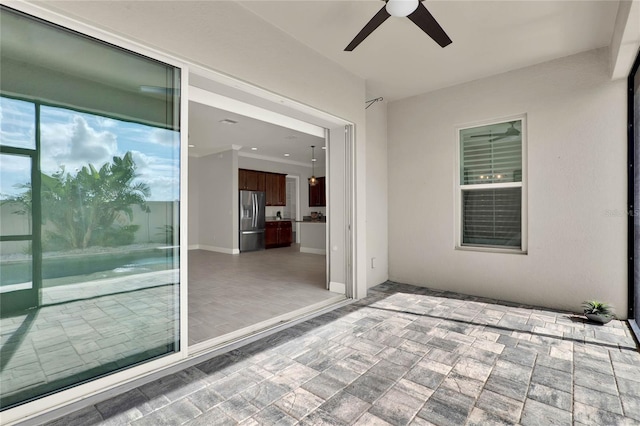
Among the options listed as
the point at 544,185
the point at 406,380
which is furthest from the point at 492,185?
the point at 406,380

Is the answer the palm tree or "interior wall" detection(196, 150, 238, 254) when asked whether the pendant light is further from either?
the palm tree

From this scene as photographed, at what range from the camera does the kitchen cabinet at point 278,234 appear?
9.51 metres

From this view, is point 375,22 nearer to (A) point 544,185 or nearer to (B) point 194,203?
(A) point 544,185

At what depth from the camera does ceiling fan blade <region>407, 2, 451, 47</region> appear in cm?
216

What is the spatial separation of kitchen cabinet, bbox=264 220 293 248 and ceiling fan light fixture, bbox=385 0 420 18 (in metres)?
7.81

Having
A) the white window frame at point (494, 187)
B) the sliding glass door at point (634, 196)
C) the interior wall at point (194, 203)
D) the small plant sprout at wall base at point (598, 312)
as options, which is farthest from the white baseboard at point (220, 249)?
the sliding glass door at point (634, 196)

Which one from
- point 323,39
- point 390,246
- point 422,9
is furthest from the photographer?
point 390,246

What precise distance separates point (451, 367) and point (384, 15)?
2.62m

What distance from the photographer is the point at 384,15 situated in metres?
2.21

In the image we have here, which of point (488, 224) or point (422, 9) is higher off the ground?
point (422, 9)

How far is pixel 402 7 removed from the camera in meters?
2.14

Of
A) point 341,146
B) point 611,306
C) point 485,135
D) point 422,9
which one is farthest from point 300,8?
point 611,306

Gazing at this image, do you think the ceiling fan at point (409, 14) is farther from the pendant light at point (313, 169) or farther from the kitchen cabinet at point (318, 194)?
the kitchen cabinet at point (318, 194)

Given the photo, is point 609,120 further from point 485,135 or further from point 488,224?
point 488,224
